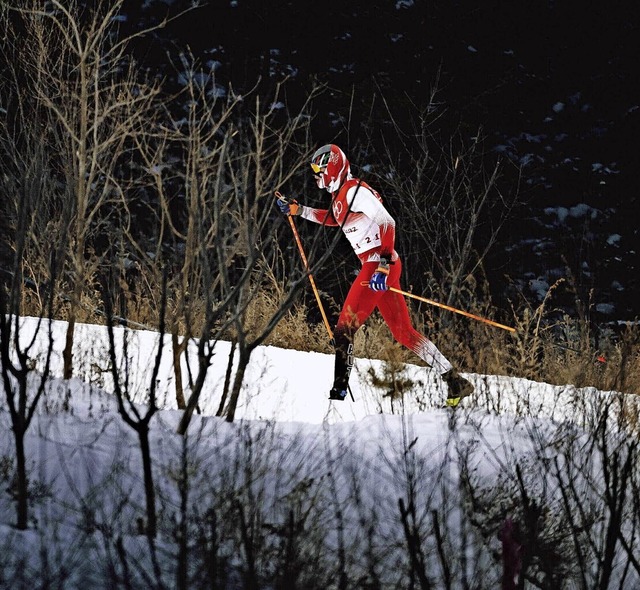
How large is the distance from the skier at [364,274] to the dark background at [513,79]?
638cm

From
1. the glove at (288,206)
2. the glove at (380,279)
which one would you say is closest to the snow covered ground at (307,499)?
the glove at (380,279)

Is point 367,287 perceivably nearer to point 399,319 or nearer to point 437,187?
point 399,319

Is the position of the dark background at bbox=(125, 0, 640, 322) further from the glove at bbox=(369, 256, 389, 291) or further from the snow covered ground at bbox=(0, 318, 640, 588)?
the snow covered ground at bbox=(0, 318, 640, 588)

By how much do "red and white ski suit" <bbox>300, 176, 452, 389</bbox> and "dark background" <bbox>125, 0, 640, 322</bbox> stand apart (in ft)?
21.0

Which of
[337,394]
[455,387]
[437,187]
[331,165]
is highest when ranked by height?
[437,187]

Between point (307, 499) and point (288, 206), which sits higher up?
point (288, 206)

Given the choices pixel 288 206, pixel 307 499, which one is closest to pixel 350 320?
pixel 288 206

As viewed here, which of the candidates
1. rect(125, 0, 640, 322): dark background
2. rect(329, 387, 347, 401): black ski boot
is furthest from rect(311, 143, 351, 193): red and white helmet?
rect(125, 0, 640, 322): dark background

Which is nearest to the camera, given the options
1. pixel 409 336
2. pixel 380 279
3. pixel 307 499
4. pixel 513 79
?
pixel 307 499

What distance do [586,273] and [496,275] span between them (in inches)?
53.8

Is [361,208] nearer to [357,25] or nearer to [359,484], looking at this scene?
[359,484]

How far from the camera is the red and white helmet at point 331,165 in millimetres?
5953

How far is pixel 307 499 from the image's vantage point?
11.9 feet

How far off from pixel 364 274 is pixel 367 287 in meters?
0.09
